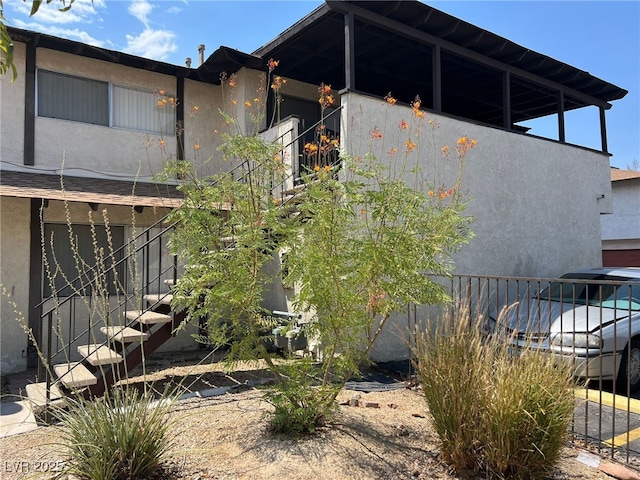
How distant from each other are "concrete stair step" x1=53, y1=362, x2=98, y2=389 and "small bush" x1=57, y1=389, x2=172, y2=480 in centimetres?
169

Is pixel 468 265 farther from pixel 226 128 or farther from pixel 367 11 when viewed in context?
pixel 226 128

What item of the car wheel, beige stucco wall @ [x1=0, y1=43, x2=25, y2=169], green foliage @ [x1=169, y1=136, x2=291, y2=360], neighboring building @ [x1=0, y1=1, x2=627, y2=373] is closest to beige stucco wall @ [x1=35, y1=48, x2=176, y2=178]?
neighboring building @ [x1=0, y1=1, x2=627, y2=373]

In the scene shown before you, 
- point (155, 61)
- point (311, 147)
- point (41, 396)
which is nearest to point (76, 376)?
point (41, 396)

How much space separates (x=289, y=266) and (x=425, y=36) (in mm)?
6368

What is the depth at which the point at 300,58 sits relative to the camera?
9.61 metres

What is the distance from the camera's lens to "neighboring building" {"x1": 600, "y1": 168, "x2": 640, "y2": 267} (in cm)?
1781

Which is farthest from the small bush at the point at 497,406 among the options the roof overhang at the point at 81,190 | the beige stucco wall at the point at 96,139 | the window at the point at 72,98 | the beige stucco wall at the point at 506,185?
the window at the point at 72,98

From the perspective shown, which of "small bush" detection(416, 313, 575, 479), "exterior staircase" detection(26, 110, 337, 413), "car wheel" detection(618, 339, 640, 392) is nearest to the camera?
"small bush" detection(416, 313, 575, 479)

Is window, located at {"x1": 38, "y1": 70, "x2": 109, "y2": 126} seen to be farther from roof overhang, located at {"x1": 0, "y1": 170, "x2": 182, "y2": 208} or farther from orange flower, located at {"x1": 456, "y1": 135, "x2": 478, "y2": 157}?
orange flower, located at {"x1": 456, "y1": 135, "x2": 478, "y2": 157}

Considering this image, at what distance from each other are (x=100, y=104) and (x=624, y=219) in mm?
19013

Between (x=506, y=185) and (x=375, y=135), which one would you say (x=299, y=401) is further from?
(x=506, y=185)

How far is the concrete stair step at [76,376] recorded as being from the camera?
4.88m

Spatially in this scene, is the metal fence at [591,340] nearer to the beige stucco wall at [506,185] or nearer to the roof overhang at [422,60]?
the beige stucco wall at [506,185]

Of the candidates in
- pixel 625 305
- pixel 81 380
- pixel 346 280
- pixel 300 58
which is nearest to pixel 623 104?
pixel 625 305
